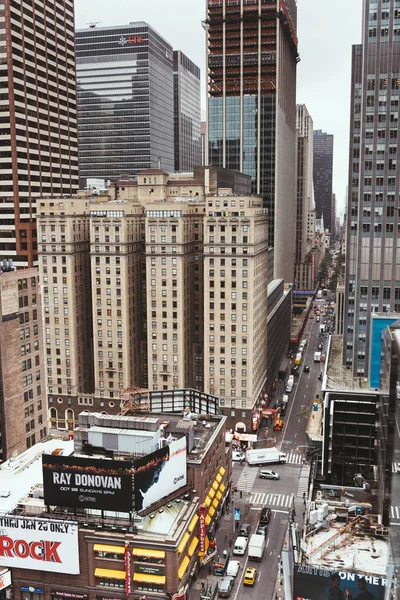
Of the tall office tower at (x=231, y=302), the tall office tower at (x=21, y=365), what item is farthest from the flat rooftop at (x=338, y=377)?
the tall office tower at (x=21, y=365)

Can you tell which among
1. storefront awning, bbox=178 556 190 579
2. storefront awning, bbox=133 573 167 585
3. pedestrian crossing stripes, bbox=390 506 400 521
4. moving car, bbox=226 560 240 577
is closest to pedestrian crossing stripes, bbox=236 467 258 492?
moving car, bbox=226 560 240 577

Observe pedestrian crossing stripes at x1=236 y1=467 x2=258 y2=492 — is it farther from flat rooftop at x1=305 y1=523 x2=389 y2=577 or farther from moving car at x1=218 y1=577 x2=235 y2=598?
flat rooftop at x1=305 y1=523 x2=389 y2=577

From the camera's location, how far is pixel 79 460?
72375 mm

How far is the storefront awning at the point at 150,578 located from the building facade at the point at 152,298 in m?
64.8

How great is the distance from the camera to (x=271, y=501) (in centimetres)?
10550

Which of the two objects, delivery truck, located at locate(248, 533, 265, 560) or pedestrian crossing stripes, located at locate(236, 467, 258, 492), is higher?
delivery truck, located at locate(248, 533, 265, 560)

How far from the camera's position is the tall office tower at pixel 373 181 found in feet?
421

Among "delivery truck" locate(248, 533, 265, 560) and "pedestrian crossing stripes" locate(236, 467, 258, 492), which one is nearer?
"delivery truck" locate(248, 533, 265, 560)

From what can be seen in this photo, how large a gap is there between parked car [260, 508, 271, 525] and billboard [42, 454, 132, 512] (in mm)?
32194

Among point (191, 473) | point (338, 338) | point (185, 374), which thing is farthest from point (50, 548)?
point (338, 338)

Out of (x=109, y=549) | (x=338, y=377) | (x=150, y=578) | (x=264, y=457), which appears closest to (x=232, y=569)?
(x=150, y=578)

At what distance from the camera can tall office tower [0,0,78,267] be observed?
162750 mm

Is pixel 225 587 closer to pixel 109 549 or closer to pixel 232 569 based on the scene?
pixel 232 569

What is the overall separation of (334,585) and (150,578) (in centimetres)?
2670
